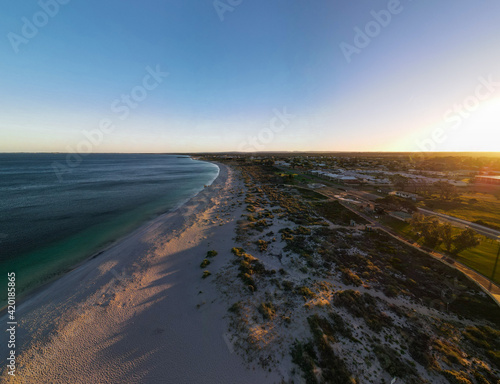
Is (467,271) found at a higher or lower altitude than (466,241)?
lower

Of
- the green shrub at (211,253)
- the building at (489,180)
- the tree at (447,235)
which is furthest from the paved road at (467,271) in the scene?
the building at (489,180)

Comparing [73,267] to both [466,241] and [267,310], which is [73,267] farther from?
[466,241]

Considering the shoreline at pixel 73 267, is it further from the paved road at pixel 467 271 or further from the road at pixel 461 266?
the paved road at pixel 467 271

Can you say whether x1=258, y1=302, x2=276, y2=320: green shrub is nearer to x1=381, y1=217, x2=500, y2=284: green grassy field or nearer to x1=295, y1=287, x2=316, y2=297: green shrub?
x1=295, y1=287, x2=316, y2=297: green shrub

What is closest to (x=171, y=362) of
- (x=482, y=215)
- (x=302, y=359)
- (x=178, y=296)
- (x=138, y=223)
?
(x=178, y=296)

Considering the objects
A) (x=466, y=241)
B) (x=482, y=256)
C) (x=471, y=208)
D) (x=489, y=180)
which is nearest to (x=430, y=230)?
(x=466, y=241)

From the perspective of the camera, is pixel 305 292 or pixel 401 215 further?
pixel 401 215
